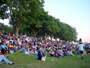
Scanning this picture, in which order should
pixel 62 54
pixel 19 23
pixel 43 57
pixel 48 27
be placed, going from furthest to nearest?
pixel 48 27, pixel 19 23, pixel 62 54, pixel 43 57

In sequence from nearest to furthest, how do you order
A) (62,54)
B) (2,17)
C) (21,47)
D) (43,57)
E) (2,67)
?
(2,67), (43,57), (62,54), (21,47), (2,17)

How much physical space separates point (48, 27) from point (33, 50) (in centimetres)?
6532

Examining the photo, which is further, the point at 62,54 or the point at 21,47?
the point at 21,47

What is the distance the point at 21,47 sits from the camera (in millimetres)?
42375

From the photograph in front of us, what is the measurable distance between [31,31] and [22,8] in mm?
37653

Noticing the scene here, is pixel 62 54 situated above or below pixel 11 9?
below

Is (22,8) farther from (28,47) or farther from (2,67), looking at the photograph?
(2,67)

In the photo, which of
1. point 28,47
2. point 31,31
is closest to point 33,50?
point 28,47

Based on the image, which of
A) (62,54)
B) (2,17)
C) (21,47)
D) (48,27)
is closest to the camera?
(62,54)

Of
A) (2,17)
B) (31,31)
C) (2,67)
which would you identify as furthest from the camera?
(31,31)

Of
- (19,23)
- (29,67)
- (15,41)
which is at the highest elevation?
(19,23)

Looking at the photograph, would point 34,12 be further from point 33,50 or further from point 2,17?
point 33,50

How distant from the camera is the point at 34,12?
6919cm

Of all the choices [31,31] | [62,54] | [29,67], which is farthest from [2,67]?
Answer: [31,31]
